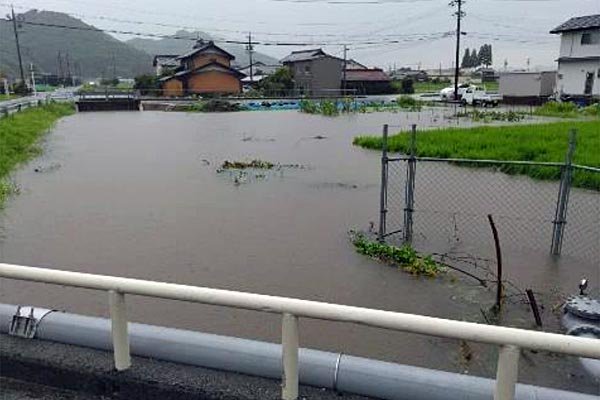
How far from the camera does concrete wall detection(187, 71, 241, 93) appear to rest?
4981cm

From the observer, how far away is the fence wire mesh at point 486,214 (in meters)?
6.52

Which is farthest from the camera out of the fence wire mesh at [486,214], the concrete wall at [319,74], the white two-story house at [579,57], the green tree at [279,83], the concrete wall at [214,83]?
the concrete wall at [319,74]

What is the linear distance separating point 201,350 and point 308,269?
3.07m

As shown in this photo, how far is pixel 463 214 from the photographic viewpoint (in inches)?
317

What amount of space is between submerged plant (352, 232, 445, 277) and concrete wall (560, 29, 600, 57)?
109ft

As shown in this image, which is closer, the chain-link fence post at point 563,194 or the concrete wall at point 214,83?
the chain-link fence post at point 563,194

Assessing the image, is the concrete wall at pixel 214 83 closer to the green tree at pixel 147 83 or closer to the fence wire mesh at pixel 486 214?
the green tree at pixel 147 83

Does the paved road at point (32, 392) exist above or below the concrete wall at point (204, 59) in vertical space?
below

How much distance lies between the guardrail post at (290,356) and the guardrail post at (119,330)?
809 mm

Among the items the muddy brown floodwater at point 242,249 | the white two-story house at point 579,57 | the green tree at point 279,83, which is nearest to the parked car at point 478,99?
the white two-story house at point 579,57

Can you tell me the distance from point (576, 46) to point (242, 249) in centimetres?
3586

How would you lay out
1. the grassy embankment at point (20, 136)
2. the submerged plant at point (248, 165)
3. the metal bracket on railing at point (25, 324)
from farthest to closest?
the submerged plant at point (248, 165), the grassy embankment at point (20, 136), the metal bracket on railing at point (25, 324)

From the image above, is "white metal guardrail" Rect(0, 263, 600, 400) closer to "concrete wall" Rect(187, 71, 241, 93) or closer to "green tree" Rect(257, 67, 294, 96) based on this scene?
"green tree" Rect(257, 67, 294, 96)

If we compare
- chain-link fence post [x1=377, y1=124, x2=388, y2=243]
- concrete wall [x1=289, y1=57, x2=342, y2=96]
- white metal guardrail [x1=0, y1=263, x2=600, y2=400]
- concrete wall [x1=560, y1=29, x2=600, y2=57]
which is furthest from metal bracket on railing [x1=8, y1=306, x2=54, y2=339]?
concrete wall [x1=289, y1=57, x2=342, y2=96]
